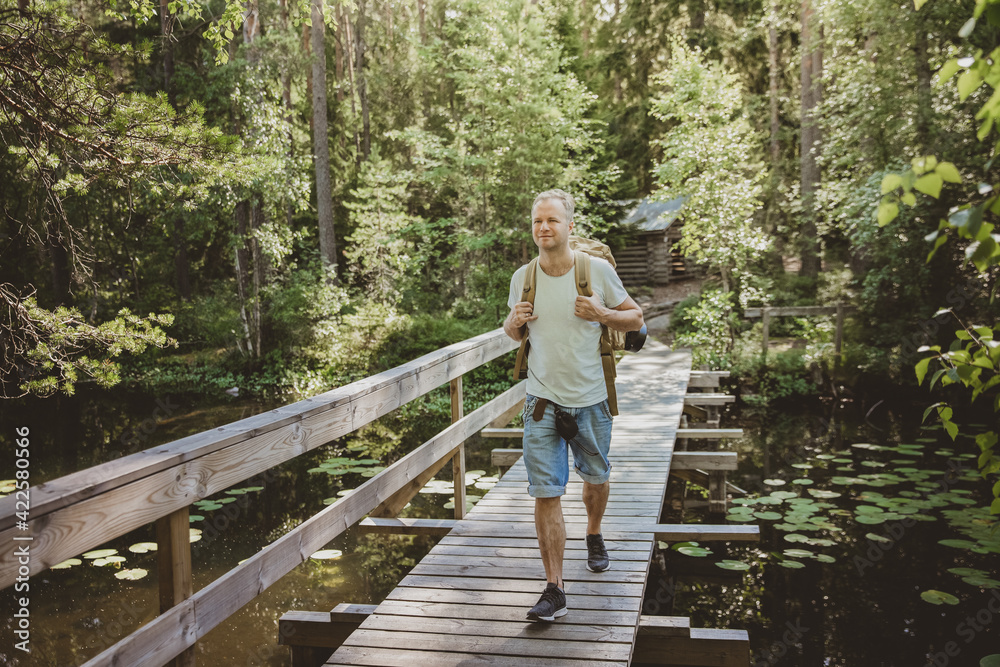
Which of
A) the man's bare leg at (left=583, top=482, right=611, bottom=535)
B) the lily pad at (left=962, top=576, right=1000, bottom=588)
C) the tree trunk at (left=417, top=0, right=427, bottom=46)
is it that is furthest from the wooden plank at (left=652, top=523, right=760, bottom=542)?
the tree trunk at (left=417, top=0, right=427, bottom=46)

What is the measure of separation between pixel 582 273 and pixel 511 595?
1.70m

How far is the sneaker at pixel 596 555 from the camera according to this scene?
13.1 ft

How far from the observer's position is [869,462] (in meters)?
9.74

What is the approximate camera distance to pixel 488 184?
1744cm

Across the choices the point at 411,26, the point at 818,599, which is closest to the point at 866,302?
the point at 818,599

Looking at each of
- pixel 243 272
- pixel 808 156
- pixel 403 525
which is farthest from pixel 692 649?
pixel 808 156

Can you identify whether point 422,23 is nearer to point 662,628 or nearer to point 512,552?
point 512,552

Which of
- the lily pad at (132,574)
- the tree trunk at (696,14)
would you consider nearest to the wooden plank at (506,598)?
the lily pad at (132,574)

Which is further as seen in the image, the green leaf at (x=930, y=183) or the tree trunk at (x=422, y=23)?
the tree trunk at (x=422, y=23)

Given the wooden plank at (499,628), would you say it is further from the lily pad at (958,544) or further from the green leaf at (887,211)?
the lily pad at (958,544)

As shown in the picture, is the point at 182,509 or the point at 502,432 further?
the point at 502,432

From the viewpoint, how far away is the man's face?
3.38 m

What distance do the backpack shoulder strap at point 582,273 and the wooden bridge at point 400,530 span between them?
3.96 ft

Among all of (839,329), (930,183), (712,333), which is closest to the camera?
(930,183)
